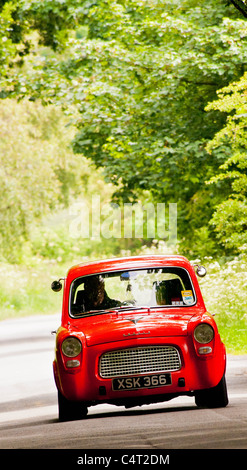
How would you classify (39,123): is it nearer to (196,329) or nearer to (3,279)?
(3,279)

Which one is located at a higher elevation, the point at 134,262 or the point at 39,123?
the point at 39,123

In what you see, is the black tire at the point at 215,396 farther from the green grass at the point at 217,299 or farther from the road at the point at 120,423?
the green grass at the point at 217,299

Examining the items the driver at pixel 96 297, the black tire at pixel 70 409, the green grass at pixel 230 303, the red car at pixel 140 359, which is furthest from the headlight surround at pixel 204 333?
the green grass at pixel 230 303

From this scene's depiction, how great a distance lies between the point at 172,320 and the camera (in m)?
10.0

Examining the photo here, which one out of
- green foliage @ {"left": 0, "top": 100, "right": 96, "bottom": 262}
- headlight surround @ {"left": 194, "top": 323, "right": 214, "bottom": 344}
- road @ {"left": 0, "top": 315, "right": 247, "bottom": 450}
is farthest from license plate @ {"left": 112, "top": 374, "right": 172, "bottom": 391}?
green foliage @ {"left": 0, "top": 100, "right": 96, "bottom": 262}

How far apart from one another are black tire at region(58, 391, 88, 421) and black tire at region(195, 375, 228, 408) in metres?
1.28

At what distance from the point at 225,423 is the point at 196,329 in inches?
49.0

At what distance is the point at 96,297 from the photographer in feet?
35.5

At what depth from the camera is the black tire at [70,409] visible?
10.3 metres

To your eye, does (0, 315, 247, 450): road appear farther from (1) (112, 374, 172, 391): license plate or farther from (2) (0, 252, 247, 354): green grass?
(2) (0, 252, 247, 354): green grass

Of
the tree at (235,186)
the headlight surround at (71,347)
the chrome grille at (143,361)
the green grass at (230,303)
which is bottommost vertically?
the chrome grille at (143,361)

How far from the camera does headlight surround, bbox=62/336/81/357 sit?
390 inches

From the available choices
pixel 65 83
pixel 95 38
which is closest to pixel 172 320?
pixel 65 83

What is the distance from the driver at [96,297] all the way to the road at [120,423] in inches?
49.5
